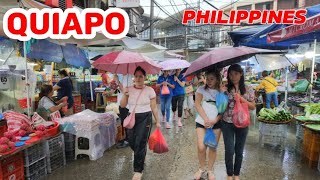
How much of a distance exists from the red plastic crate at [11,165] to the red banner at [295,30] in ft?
17.1

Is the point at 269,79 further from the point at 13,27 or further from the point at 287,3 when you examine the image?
the point at 287,3

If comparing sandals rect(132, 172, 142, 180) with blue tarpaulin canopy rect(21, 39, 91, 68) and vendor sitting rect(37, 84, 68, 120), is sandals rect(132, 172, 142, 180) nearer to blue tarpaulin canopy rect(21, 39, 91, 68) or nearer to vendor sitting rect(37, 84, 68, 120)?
vendor sitting rect(37, 84, 68, 120)

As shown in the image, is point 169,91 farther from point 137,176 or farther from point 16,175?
point 16,175

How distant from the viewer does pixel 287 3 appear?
30.8 meters

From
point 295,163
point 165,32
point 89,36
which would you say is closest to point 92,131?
point 89,36

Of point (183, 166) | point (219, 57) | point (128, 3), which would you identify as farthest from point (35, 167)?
point (128, 3)

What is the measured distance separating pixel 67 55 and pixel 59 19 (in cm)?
181

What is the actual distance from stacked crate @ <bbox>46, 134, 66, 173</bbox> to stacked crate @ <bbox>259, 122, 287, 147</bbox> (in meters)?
4.40

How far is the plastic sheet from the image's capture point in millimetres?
4836

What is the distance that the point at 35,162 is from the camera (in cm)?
404

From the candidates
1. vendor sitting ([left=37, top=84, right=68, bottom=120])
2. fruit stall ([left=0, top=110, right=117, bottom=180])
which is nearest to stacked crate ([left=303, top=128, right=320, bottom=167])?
fruit stall ([left=0, top=110, right=117, bottom=180])

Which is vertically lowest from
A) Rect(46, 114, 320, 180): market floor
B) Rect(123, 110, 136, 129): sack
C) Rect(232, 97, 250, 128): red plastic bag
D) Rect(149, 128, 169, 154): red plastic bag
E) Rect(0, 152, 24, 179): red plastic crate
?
Rect(46, 114, 320, 180): market floor

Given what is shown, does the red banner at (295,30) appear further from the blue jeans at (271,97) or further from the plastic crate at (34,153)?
the plastic crate at (34,153)
